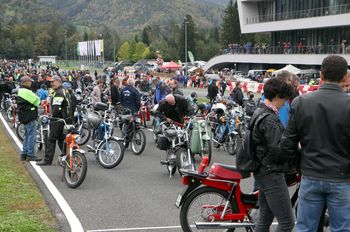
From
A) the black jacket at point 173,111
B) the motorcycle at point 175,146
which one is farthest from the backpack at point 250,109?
the motorcycle at point 175,146

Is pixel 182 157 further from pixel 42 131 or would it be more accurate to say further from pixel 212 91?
pixel 212 91

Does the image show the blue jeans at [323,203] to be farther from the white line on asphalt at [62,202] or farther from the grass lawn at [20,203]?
the grass lawn at [20,203]

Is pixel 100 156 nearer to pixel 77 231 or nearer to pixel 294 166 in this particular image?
pixel 77 231

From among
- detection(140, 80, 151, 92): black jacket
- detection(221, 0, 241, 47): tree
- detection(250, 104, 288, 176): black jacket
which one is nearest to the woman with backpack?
detection(250, 104, 288, 176): black jacket

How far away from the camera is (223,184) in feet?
19.4

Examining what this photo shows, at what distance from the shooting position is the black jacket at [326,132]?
4.14m

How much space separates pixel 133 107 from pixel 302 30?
49482 mm

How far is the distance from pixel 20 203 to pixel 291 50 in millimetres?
54375

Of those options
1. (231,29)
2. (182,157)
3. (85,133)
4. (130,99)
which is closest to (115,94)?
(85,133)

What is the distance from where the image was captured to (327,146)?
13.7 feet

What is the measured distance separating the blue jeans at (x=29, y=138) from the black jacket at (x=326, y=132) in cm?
859

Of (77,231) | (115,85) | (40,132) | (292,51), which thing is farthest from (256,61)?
(77,231)

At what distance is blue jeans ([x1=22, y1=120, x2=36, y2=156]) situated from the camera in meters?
11.8

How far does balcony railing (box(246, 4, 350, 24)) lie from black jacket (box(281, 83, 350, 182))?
49361 millimetres
